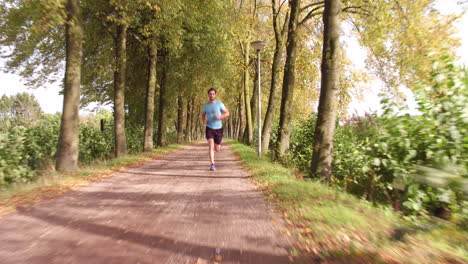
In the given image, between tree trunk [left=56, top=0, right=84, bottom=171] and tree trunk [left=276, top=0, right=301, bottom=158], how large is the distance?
7.10m

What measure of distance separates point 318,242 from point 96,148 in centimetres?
1334

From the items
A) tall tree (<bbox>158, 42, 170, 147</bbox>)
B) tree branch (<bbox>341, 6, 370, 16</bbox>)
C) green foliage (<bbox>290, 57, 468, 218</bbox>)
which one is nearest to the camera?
green foliage (<bbox>290, 57, 468, 218</bbox>)

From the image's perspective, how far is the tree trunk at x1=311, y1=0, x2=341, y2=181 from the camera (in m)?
7.45

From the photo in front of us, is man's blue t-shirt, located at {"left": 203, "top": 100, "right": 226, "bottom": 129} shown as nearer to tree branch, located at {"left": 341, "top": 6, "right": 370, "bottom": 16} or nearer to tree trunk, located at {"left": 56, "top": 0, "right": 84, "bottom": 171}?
tree trunk, located at {"left": 56, "top": 0, "right": 84, "bottom": 171}

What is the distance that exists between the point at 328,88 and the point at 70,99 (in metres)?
6.93

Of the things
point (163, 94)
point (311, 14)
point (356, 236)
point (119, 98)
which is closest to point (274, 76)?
point (311, 14)

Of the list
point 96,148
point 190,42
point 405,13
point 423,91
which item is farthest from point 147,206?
point 190,42

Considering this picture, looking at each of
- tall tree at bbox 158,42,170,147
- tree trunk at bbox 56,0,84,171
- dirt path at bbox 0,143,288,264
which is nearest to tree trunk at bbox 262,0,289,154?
tall tree at bbox 158,42,170,147

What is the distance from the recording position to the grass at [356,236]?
279cm

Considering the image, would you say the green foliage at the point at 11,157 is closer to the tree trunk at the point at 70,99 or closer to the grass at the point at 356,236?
the tree trunk at the point at 70,99

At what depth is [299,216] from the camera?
4.27m

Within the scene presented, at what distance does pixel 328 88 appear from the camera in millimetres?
7457

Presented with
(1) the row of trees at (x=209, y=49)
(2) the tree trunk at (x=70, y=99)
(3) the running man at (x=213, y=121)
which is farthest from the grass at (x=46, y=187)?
(3) the running man at (x=213, y=121)

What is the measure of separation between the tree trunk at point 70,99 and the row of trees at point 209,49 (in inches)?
1.1
